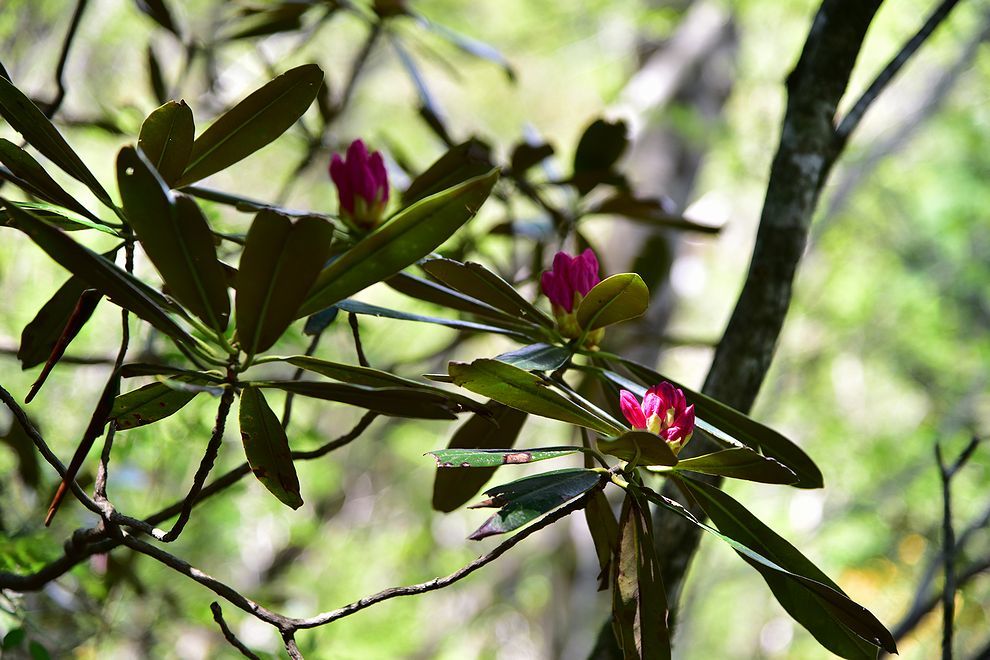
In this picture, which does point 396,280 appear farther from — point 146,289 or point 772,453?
point 772,453

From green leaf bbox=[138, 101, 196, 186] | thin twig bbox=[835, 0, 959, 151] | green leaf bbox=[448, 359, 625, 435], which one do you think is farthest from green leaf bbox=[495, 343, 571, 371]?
thin twig bbox=[835, 0, 959, 151]

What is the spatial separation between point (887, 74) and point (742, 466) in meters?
0.51

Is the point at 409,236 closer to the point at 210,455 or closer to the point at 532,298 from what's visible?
the point at 210,455

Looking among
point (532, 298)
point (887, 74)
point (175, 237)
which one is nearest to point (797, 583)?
point (175, 237)

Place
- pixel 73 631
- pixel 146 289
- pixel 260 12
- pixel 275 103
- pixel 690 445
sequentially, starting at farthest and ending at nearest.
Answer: pixel 73 631 < pixel 260 12 < pixel 690 445 < pixel 275 103 < pixel 146 289

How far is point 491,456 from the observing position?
49 centimetres

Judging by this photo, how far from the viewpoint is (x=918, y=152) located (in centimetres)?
615

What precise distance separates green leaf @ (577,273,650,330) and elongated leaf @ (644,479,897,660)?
0.12m

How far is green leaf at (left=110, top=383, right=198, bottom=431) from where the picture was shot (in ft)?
1.77

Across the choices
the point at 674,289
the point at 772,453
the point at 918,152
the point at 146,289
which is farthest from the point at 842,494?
the point at 146,289

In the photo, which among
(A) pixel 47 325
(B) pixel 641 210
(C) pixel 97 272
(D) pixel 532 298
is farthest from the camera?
(D) pixel 532 298

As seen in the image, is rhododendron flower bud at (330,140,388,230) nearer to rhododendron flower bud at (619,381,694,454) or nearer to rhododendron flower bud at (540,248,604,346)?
rhododendron flower bud at (540,248,604,346)

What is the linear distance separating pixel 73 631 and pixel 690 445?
4.58 feet

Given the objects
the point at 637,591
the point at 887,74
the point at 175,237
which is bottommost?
the point at 637,591
